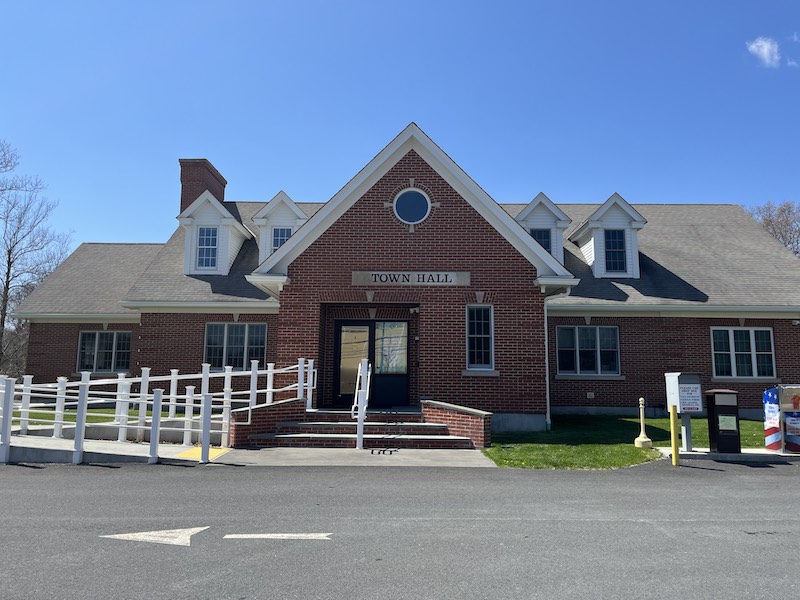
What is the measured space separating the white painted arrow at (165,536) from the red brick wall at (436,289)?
358 inches

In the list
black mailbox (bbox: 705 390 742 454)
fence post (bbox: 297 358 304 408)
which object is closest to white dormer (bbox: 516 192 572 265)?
black mailbox (bbox: 705 390 742 454)

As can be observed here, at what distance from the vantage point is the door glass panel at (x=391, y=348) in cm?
1614

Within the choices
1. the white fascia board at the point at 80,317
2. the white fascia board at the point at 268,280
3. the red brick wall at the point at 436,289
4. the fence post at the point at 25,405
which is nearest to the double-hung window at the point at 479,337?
the red brick wall at the point at 436,289

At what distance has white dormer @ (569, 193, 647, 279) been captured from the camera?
20.1 meters

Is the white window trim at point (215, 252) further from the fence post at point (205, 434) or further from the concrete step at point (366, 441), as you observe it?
the fence post at point (205, 434)

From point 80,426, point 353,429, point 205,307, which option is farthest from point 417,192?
point 80,426

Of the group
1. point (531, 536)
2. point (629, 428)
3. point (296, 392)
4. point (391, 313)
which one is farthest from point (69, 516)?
point (629, 428)

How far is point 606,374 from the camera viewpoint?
1880cm

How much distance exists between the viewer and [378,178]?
1566 centimetres

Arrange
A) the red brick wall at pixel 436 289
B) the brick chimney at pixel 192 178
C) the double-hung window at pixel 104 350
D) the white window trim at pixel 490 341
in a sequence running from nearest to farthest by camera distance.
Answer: the red brick wall at pixel 436 289 → the white window trim at pixel 490 341 → the double-hung window at pixel 104 350 → the brick chimney at pixel 192 178

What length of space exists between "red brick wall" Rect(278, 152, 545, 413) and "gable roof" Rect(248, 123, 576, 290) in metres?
0.17

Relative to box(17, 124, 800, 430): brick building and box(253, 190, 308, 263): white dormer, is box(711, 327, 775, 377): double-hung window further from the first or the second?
box(253, 190, 308, 263): white dormer

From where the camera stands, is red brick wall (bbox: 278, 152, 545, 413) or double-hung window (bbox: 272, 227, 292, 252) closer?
red brick wall (bbox: 278, 152, 545, 413)

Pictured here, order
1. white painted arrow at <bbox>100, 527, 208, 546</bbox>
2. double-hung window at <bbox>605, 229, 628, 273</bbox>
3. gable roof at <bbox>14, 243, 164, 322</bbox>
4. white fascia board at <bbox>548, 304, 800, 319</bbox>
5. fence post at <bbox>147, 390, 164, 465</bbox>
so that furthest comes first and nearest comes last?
gable roof at <bbox>14, 243, 164, 322</bbox>, double-hung window at <bbox>605, 229, 628, 273</bbox>, white fascia board at <bbox>548, 304, 800, 319</bbox>, fence post at <bbox>147, 390, 164, 465</bbox>, white painted arrow at <bbox>100, 527, 208, 546</bbox>
